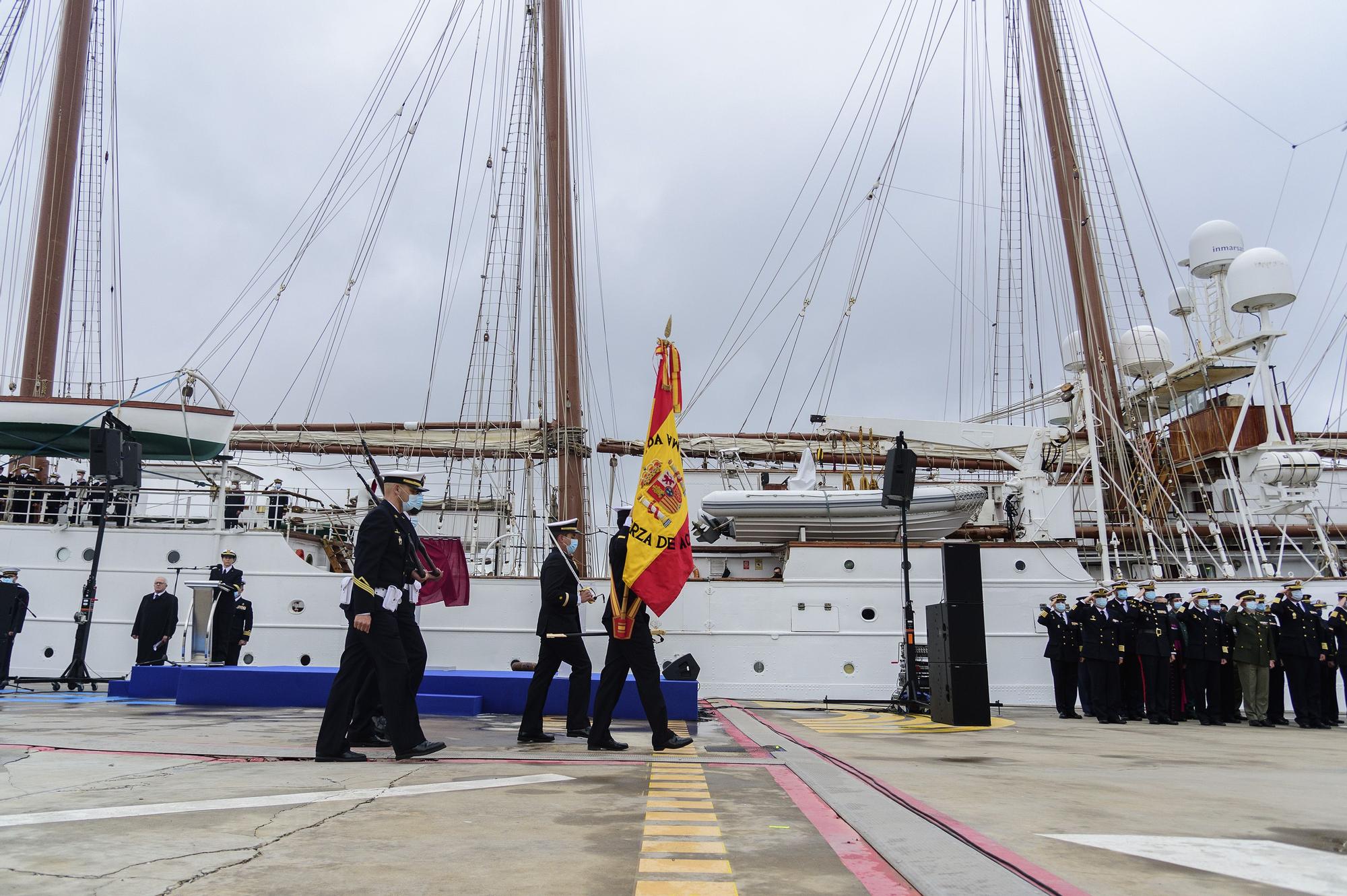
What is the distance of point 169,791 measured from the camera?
317cm

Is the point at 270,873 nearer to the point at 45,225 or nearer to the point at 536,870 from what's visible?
the point at 536,870

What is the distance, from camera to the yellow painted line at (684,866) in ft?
7.11

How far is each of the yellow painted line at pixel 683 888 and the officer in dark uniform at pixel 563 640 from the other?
149 inches

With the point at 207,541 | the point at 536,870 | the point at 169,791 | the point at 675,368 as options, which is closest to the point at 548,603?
the point at 675,368

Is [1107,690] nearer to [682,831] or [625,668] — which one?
[625,668]

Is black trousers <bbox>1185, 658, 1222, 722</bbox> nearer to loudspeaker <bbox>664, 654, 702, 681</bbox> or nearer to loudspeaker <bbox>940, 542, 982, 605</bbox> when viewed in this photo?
loudspeaker <bbox>940, 542, 982, 605</bbox>

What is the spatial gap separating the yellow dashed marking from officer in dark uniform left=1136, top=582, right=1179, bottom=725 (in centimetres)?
962

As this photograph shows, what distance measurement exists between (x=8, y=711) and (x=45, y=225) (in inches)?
549

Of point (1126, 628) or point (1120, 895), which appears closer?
point (1120, 895)

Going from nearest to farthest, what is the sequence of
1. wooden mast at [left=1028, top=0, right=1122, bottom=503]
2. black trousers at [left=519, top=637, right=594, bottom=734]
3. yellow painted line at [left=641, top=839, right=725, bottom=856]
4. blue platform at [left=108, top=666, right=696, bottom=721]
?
yellow painted line at [left=641, top=839, right=725, bottom=856] → black trousers at [left=519, top=637, right=594, bottom=734] → blue platform at [left=108, top=666, right=696, bottom=721] → wooden mast at [left=1028, top=0, right=1122, bottom=503]

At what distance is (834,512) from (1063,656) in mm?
3703

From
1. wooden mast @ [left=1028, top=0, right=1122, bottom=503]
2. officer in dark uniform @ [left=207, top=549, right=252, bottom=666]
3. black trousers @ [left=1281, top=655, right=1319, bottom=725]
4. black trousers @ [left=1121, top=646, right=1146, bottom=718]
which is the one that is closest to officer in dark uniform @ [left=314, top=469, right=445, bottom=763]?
officer in dark uniform @ [left=207, top=549, right=252, bottom=666]

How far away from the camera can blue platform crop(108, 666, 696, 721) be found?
8281 mm

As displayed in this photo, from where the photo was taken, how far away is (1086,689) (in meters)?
10.8
